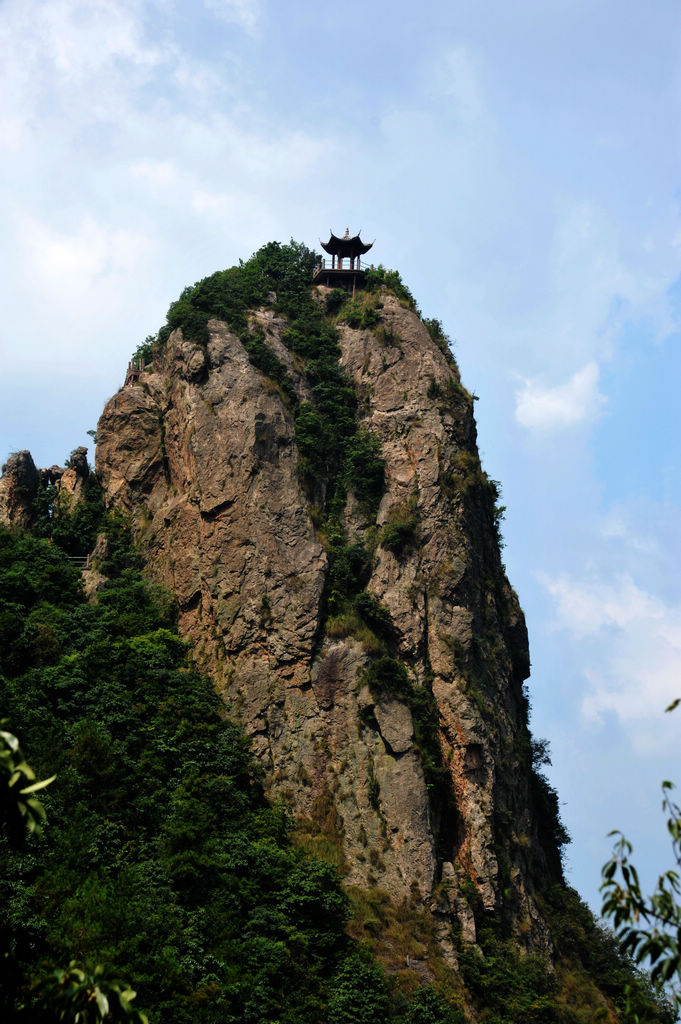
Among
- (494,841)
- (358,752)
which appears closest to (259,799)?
(358,752)

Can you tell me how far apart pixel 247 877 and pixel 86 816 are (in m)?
5.36

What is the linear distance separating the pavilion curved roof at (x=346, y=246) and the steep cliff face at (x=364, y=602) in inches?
302

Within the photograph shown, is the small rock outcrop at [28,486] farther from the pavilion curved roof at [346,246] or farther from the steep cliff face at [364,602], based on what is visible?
the pavilion curved roof at [346,246]

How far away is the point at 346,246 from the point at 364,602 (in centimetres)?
2532

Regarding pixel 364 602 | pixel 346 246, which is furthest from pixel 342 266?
pixel 364 602

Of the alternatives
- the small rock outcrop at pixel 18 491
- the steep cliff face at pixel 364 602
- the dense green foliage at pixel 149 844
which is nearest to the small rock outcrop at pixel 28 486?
the small rock outcrop at pixel 18 491

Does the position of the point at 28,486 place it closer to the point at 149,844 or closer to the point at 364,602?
the point at 364,602

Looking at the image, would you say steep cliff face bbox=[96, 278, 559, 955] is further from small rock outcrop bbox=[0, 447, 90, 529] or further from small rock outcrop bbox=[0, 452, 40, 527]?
small rock outcrop bbox=[0, 452, 40, 527]

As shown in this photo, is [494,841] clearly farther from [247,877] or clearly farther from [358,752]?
[247,877]

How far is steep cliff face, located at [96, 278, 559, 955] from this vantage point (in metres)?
36.4

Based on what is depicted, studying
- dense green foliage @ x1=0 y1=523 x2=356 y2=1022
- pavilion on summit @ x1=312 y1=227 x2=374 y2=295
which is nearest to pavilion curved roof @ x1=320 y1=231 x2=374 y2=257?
pavilion on summit @ x1=312 y1=227 x2=374 y2=295

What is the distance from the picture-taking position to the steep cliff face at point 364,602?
36.4 metres

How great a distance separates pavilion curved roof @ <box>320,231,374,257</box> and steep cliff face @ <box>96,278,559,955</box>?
25.2 feet

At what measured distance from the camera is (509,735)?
1640 inches
